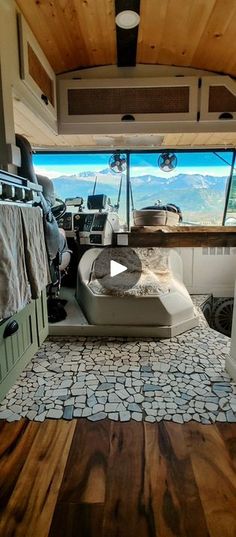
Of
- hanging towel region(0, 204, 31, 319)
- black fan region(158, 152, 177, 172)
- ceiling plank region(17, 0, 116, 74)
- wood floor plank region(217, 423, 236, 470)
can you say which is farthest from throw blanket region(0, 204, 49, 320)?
black fan region(158, 152, 177, 172)

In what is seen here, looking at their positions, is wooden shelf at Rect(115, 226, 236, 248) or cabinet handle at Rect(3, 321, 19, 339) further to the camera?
wooden shelf at Rect(115, 226, 236, 248)

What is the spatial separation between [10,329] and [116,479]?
77 cm

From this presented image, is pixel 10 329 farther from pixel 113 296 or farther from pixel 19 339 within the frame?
pixel 113 296

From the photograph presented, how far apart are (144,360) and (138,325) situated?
17.0 inches

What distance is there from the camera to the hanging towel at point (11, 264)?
1100 millimetres

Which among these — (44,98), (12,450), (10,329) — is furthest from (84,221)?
(12,450)

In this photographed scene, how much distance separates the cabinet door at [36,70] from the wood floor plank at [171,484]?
215 cm

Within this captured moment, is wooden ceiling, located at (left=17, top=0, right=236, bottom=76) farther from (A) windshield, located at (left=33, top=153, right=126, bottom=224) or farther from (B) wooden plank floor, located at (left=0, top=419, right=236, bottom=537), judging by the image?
(B) wooden plank floor, located at (left=0, top=419, right=236, bottom=537)

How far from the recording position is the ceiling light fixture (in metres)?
1.83

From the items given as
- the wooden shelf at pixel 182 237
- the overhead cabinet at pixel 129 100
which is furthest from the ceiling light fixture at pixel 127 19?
the wooden shelf at pixel 182 237

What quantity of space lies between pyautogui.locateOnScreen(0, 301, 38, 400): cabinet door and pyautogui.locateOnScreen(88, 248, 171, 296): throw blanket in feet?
3.26

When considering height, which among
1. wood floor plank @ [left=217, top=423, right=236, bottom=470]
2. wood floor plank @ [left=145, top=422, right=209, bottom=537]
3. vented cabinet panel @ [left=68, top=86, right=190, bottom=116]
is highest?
vented cabinet panel @ [left=68, top=86, right=190, bottom=116]

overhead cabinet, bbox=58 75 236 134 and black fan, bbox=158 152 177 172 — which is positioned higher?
overhead cabinet, bbox=58 75 236 134

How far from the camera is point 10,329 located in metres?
1.31
